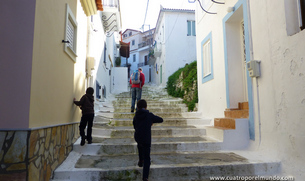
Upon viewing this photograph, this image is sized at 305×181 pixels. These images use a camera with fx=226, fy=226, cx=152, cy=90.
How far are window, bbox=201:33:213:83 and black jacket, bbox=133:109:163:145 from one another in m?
3.98

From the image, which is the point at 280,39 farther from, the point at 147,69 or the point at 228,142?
the point at 147,69

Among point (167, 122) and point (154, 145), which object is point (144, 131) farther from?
point (167, 122)

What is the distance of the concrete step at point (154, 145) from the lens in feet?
15.8

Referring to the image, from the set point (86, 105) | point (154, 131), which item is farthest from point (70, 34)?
point (154, 131)

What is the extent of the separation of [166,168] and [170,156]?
2.67 feet

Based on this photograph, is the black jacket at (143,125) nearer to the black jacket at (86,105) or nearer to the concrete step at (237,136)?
the black jacket at (86,105)

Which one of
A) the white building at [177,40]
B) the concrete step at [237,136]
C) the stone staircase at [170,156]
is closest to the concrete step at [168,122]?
the stone staircase at [170,156]

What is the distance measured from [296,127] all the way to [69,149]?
422cm

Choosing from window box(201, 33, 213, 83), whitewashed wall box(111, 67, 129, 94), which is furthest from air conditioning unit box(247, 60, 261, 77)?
whitewashed wall box(111, 67, 129, 94)

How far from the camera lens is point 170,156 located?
15.1ft

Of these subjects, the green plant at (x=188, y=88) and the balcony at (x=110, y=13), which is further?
the balcony at (x=110, y=13)

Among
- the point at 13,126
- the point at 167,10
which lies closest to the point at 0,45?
the point at 13,126

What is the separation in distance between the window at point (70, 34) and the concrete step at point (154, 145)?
1.96 metres

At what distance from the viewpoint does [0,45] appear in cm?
289
